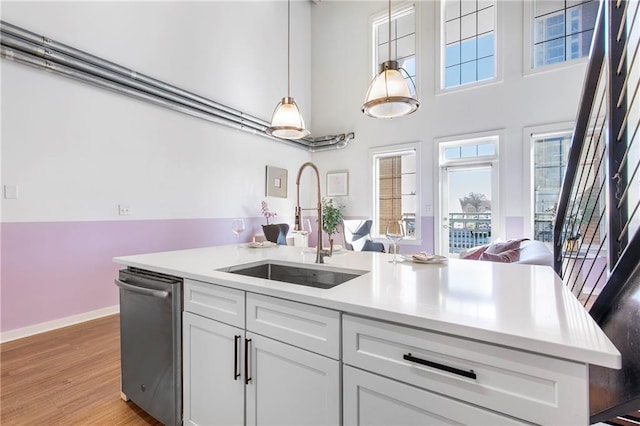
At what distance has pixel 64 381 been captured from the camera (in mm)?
1978

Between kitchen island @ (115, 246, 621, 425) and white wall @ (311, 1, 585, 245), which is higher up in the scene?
white wall @ (311, 1, 585, 245)

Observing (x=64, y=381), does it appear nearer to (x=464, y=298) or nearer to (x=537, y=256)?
(x=464, y=298)

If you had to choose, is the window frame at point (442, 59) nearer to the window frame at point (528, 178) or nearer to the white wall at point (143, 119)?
the window frame at point (528, 178)

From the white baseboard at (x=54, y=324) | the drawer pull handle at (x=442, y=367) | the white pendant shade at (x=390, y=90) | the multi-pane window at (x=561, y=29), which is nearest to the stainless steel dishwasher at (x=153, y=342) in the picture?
the drawer pull handle at (x=442, y=367)

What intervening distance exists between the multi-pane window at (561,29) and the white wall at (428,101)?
0.72 feet

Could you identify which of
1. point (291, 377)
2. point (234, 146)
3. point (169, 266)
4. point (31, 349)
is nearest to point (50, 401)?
point (31, 349)

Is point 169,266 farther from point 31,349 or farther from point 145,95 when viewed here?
point 145,95

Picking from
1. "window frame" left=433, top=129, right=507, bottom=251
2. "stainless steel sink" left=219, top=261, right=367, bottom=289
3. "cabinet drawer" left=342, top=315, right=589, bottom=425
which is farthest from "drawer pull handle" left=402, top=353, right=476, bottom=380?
"window frame" left=433, top=129, right=507, bottom=251

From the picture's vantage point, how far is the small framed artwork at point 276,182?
533 cm

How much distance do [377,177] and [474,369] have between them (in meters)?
5.14

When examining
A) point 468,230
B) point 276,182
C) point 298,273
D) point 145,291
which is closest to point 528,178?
point 468,230

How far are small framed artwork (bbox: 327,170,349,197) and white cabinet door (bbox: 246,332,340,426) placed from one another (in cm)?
491

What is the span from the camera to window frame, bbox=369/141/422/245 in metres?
5.13

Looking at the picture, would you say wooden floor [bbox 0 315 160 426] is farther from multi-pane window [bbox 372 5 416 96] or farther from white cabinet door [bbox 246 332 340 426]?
multi-pane window [bbox 372 5 416 96]
